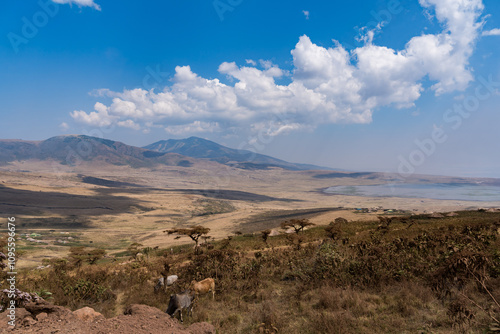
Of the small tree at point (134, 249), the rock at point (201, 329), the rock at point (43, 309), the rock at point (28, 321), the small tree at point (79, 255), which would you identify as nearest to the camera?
the rock at point (28, 321)

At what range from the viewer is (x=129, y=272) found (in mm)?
13234

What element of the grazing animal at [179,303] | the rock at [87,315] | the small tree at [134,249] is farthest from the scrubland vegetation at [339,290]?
the small tree at [134,249]

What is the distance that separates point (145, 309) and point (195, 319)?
157 cm

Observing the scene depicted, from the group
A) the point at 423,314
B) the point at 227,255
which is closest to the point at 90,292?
the point at 227,255

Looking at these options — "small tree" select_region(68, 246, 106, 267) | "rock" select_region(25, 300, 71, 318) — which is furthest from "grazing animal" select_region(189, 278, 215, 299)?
"small tree" select_region(68, 246, 106, 267)

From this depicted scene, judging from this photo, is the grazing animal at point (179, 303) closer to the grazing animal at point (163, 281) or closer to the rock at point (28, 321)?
the grazing animal at point (163, 281)

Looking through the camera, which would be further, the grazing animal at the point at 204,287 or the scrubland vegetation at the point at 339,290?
the grazing animal at the point at 204,287

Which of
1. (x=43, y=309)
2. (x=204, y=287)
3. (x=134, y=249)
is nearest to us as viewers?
(x=43, y=309)

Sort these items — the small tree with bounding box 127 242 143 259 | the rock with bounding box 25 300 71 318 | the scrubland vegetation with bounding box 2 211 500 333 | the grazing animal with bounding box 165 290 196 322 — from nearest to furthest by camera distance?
1. the rock with bounding box 25 300 71 318
2. the scrubland vegetation with bounding box 2 211 500 333
3. the grazing animal with bounding box 165 290 196 322
4. the small tree with bounding box 127 242 143 259

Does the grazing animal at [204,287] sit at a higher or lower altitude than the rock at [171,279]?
higher

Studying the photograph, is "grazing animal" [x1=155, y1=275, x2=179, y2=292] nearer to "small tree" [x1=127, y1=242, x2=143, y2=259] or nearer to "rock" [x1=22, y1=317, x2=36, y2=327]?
"rock" [x1=22, y1=317, x2=36, y2=327]

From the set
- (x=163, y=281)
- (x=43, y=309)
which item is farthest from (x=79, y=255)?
(x=43, y=309)

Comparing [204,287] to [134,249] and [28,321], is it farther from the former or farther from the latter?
[134,249]

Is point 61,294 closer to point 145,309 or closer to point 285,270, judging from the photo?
point 145,309
